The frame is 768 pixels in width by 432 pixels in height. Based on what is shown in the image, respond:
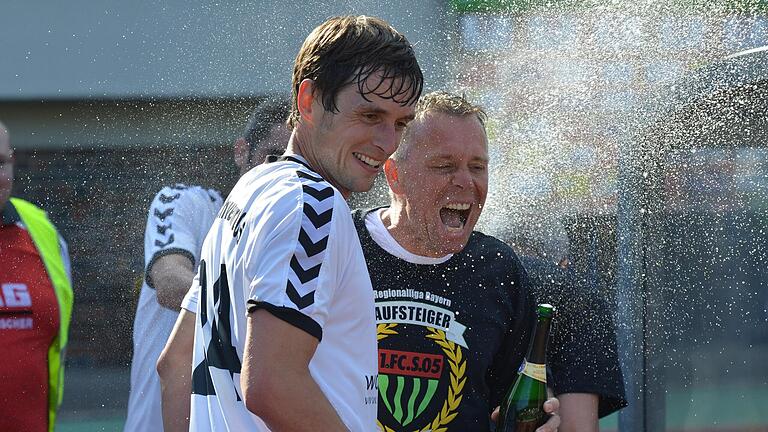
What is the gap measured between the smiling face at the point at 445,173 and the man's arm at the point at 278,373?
1.30 meters

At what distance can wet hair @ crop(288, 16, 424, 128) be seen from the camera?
1.90 meters

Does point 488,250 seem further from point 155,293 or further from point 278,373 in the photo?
point 278,373

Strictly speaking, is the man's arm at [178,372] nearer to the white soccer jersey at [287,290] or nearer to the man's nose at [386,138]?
the white soccer jersey at [287,290]

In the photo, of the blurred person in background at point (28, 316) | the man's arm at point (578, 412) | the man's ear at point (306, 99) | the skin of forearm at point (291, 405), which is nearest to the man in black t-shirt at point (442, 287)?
the man's arm at point (578, 412)

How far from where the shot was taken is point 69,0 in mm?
5789

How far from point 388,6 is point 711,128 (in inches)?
59.0

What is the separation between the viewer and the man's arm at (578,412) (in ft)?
9.52

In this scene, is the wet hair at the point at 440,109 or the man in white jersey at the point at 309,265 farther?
the wet hair at the point at 440,109

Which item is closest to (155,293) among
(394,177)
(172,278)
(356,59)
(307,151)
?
(172,278)

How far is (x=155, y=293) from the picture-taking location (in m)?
3.51

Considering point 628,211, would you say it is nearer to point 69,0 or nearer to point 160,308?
point 160,308

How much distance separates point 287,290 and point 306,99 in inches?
→ 18.3

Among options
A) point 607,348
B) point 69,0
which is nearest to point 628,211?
point 607,348

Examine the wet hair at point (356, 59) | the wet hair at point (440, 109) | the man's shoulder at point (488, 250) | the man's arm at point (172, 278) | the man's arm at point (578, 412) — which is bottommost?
the man's arm at point (578, 412)
